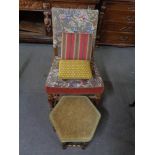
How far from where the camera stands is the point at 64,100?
1.67 metres

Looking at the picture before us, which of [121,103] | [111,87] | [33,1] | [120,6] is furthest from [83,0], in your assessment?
[121,103]

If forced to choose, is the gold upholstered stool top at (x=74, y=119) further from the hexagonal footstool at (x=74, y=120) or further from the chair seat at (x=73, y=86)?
the chair seat at (x=73, y=86)

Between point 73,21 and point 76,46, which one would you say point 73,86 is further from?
point 73,21

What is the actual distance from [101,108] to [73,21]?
88cm

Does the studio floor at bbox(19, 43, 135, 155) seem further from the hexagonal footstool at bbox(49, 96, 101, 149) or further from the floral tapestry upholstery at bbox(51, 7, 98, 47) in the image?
the floral tapestry upholstery at bbox(51, 7, 98, 47)

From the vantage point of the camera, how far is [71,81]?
1.56 m

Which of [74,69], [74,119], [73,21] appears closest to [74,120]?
[74,119]

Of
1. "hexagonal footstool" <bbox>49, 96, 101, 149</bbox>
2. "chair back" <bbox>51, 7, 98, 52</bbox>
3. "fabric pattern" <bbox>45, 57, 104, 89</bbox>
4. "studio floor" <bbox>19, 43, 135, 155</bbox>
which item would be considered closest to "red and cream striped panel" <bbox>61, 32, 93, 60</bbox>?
"chair back" <bbox>51, 7, 98, 52</bbox>

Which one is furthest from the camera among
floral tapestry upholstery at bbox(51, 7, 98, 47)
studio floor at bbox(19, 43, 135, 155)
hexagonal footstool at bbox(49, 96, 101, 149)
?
floral tapestry upholstery at bbox(51, 7, 98, 47)

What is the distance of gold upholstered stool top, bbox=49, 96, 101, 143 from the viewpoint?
1.42m

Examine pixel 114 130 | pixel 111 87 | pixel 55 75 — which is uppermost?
pixel 55 75
